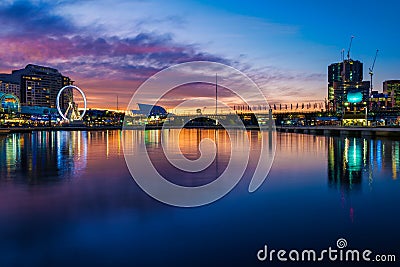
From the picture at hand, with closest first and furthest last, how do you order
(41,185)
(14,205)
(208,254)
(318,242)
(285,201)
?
1. (208,254)
2. (318,242)
3. (14,205)
4. (285,201)
5. (41,185)

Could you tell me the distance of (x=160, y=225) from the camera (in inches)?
325

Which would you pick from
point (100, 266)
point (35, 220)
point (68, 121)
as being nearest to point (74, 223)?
point (35, 220)

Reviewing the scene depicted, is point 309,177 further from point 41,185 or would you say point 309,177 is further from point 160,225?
point 41,185

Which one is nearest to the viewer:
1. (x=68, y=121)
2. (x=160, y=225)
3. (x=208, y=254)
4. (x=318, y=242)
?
(x=208, y=254)

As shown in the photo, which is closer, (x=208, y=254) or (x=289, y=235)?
(x=208, y=254)

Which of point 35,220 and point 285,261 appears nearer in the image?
point 285,261

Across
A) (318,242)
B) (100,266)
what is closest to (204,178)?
(318,242)

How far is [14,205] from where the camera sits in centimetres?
997

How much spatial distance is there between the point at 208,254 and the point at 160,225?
205 centimetres

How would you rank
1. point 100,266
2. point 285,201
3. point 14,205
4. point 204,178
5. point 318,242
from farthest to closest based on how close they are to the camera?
point 204,178 → point 285,201 → point 14,205 → point 318,242 → point 100,266

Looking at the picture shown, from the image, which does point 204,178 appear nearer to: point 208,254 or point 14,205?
point 14,205

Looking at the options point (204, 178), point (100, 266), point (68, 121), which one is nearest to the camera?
point (100, 266)

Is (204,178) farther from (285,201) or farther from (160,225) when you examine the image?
(160,225)

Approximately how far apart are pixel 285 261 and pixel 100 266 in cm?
305
